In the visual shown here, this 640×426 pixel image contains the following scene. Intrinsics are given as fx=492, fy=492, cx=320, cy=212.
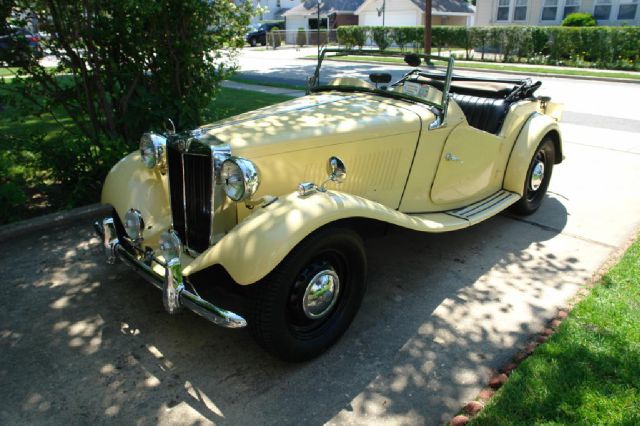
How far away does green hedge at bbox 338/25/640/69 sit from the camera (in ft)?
63.7

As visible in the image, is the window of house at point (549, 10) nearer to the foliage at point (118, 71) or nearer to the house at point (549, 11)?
the house at point (549, 11)

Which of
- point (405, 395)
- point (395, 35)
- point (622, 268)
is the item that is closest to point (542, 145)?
point (622, 268)

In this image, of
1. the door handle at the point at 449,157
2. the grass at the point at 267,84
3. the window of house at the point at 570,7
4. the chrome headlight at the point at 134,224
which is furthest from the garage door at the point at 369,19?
the chrome headlight at the point at 134,224

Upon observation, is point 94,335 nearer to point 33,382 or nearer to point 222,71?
point 33,382

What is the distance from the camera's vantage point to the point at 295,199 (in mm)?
2869

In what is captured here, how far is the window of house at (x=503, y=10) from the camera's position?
28.8m

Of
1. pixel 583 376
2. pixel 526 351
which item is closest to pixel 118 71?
pixel 526 351

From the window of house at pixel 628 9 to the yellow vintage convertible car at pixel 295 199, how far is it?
85.3 feet

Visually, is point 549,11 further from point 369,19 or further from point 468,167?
point 468,167

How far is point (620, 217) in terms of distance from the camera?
205 inches

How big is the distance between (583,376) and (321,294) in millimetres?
1566

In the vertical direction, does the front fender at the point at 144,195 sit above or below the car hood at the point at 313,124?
below

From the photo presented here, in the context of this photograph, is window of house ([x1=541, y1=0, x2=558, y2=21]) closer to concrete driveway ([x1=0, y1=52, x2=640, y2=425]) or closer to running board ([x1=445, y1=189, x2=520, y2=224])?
concrete driveway ([x1=0, y1=52, x2=640, y2=425])

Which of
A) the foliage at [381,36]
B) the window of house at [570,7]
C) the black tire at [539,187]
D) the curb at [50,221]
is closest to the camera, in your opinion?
the curb at [50,221]
